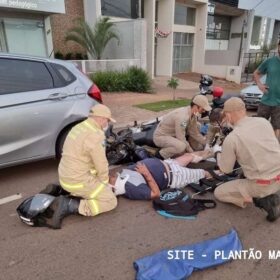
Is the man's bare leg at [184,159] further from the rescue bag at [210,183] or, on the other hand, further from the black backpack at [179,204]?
the black backpack at [179,204]

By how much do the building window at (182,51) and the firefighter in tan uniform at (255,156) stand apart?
19.2m

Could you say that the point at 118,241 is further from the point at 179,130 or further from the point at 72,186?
the point at 179,130

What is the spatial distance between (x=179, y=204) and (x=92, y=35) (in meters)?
12.4

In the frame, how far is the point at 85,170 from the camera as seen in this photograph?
2.98 metres

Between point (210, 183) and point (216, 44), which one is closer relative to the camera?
point (210, 183)

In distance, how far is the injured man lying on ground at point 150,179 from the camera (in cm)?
334

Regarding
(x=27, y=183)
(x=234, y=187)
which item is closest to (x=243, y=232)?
(x=234, y=187)

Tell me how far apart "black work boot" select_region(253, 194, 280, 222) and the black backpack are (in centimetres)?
57

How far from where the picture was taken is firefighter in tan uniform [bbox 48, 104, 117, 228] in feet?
9.45

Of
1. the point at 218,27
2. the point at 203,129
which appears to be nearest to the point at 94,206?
the point at 203,129

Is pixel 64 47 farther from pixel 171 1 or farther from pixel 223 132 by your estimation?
pixel 223 132

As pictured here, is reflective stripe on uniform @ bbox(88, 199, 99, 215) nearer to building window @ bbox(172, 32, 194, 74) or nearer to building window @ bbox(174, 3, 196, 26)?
building window @ bbox(172, 32, 194, 74)

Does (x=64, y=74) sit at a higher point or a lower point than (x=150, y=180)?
higher

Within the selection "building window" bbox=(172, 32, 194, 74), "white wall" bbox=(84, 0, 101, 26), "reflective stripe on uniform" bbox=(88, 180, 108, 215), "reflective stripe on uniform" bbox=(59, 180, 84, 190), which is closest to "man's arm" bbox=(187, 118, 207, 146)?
"reflective stripe on uniform" bbox=(88, 180, 108, 215)
